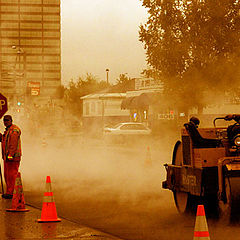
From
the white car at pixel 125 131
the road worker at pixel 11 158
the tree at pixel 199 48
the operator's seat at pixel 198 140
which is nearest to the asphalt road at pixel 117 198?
the road worker at pixel 11 158

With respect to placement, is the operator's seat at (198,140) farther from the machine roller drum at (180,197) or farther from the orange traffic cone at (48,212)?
the orange traffic cone at (48,212)

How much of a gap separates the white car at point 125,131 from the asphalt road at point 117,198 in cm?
1170

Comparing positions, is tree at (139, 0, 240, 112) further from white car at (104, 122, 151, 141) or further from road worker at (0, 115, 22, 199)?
road worker at (0, 115, 22, 199)

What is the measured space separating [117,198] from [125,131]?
20642 mm

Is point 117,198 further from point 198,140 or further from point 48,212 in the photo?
point 198,140

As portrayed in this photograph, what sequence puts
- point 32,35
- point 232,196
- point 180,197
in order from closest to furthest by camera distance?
1. point 232,196
2. point 180,197
3. point 32,35

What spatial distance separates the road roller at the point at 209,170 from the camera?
7285mm

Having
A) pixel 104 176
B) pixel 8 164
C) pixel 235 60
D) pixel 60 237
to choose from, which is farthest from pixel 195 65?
pixel 60 237

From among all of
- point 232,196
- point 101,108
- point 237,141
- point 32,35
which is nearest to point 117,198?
point 237,141

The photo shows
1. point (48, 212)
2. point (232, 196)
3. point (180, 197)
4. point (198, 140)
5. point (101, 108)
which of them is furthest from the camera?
point (101, 108)

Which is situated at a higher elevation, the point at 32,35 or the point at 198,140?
the point at 32,35

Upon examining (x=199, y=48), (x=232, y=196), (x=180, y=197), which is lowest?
(x=180, y=197)

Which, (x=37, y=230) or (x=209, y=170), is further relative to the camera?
(x=209, y=170)

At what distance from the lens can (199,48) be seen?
2145 cm
